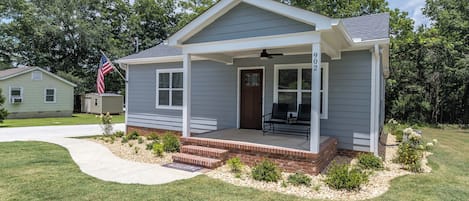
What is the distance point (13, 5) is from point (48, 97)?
43.0 feet

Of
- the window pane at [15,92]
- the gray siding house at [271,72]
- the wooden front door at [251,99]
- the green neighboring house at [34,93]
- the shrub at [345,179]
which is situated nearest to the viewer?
the shrub at [345,179]

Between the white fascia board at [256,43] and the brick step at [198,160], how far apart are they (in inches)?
97.2

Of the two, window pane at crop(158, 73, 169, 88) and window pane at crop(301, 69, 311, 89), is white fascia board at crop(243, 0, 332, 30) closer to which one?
window pane at crop(301, 69, 311, 89)

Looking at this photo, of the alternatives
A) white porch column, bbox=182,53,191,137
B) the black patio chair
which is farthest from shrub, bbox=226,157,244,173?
the black patio chair

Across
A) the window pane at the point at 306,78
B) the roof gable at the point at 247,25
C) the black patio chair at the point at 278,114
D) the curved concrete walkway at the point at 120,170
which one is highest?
the roof gable at the point at 247,25

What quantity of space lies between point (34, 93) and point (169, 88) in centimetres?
1548

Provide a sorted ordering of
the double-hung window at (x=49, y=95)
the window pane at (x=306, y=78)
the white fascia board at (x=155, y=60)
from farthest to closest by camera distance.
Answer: the double-hung window at (x=49, y=95)
the white fascia board at (x=155, y=60)
the window pane at (x=306, y=78)

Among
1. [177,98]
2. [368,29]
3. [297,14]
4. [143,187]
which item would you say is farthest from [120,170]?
[368,29]

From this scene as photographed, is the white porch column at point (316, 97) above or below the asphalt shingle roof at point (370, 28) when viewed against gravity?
below

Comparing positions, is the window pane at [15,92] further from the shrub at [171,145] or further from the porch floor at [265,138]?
the porch floor at [265,138]

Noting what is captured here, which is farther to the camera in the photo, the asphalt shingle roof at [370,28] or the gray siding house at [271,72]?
the asphalt shingle roof at [370,28]

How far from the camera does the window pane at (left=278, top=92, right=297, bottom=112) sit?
296 inches

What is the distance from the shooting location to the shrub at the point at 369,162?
5.80 m

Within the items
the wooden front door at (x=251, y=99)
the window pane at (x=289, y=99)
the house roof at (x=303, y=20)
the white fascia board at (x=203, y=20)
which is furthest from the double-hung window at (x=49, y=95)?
the window pane at (x=289, y=99)
